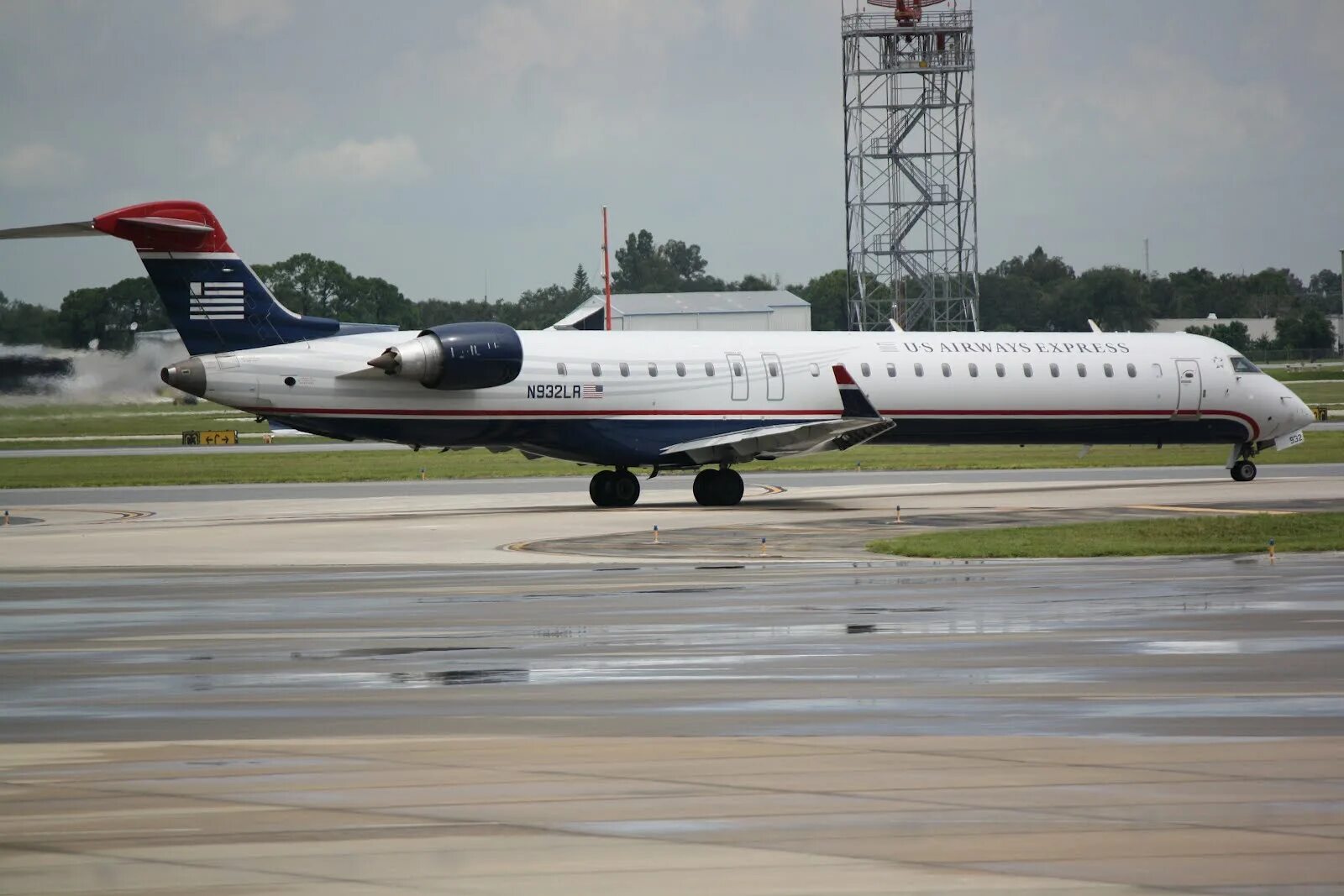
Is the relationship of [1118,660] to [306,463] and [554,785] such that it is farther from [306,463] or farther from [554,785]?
[306,463]

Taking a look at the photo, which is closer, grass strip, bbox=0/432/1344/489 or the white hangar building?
grass strip, bbox=0/432/1344/489

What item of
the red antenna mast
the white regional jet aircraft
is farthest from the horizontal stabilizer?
the red antenna mast

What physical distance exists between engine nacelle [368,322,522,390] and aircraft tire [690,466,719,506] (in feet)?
15.0

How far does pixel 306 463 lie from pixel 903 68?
1525 inches

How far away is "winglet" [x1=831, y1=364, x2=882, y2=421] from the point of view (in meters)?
33.7

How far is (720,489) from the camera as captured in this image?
34.2m

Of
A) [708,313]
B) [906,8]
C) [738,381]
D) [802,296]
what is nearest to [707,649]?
[738,381]

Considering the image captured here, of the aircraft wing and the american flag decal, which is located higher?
→ the american flag decal

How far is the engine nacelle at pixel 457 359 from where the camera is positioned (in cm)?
3148

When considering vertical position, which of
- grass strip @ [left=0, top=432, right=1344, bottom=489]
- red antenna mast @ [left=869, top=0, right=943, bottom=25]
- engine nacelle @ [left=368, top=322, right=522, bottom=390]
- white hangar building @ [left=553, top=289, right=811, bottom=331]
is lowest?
grass strip @ [left=0, top=432, right=1344, bottom=489]

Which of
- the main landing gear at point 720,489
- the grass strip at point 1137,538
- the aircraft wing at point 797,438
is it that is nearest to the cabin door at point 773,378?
the aircraft wing at point 797,438

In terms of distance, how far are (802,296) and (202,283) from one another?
14115 cm

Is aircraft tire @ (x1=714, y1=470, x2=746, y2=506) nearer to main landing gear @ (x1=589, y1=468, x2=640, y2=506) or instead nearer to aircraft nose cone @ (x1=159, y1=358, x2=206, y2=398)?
main landing gear @ (x1=589, y1=468, x2=640, y2=506)

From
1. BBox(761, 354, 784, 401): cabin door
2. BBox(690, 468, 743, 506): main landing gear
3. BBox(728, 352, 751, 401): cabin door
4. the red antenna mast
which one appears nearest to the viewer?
BBox(690, 468, 743, 506): main landing gear
